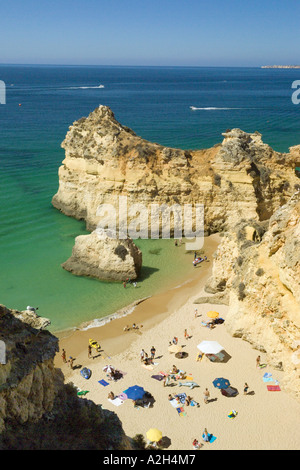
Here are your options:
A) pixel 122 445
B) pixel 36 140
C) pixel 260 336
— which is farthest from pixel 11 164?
pixel 122 445

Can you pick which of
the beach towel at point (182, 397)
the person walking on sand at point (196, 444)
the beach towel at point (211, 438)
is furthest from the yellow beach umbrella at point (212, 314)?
the person walking on sand at point (196, 444)

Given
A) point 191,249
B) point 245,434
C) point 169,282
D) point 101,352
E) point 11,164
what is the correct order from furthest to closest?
point 11,164
point 191,249
point 169,282
point 101,352
point 245,434

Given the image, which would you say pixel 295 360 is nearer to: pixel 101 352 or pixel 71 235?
pixel 101 352

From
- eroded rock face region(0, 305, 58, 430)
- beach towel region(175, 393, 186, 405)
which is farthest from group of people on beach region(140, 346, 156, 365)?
eroded rock face region(0, 305, 58, 430)

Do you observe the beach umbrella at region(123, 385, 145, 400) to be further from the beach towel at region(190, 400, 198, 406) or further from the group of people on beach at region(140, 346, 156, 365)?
the group of people on beach at region(140, 346, 156, 365)

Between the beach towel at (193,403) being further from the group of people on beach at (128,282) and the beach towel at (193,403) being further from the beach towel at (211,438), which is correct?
the group of people on beach at (128,282)
